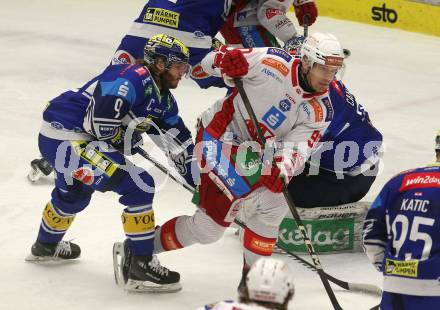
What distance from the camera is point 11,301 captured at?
4309 mm

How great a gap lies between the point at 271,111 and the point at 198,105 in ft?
9.20

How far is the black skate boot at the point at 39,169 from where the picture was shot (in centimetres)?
568

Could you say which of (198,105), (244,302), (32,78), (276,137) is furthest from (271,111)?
(32,78)

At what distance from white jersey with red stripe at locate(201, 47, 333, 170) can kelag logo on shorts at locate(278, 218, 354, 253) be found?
0.64m

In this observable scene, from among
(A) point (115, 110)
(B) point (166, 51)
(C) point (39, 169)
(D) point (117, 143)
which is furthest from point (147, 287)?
(C) point (39, 169)

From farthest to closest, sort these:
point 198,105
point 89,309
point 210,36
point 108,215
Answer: point 198,105 < point 210,36 < point 108,215 < point 89,309

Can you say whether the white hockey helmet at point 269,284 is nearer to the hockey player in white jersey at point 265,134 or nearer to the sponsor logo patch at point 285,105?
the hockey player in white jersey at point 265,134

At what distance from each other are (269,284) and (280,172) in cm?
169

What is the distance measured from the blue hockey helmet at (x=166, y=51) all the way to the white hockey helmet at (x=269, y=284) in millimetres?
1992

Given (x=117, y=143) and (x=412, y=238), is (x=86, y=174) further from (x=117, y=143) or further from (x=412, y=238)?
(x=412, y=238)

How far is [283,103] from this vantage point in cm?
436

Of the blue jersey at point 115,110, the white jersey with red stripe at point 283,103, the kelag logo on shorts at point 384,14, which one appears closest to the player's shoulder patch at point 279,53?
the white jersey with red stripe at point 283,103

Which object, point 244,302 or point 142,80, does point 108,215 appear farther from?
point 244,302

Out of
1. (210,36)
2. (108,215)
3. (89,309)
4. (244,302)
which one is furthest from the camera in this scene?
(210,36)
